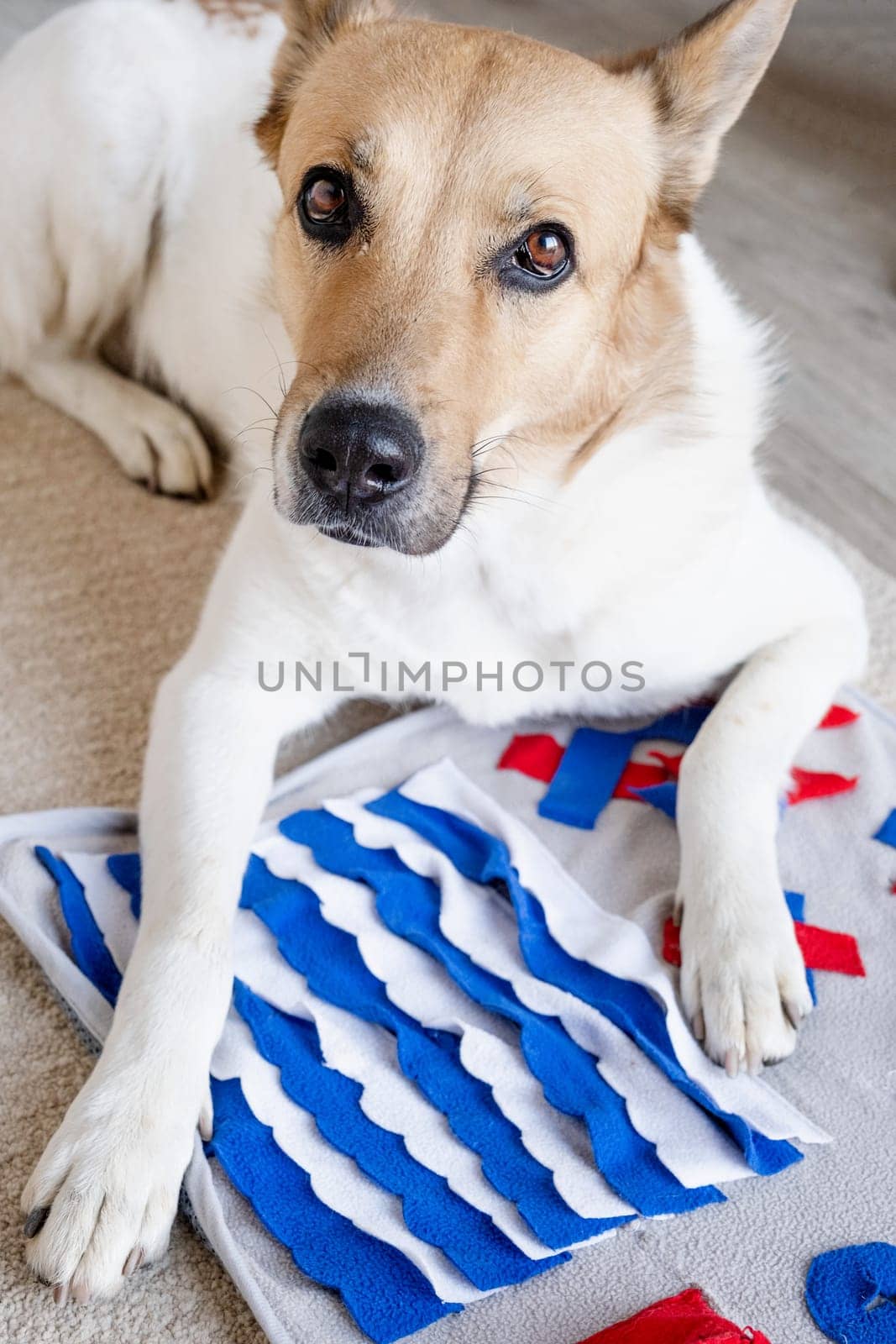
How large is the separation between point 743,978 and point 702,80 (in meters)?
1.14

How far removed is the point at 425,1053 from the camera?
4.79 ft

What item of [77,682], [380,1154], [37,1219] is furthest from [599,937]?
[77,682]

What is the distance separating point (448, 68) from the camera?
1460 mm

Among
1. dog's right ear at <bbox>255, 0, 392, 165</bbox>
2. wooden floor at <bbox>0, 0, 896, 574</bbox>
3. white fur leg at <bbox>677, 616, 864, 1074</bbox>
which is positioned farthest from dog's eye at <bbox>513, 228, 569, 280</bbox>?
wooden floor at <bbox>0, 0, 896, 574</bbox>

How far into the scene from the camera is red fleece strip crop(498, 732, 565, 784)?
74.6 inches

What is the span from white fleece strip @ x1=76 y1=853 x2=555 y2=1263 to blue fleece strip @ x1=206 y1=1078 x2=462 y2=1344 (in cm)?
10

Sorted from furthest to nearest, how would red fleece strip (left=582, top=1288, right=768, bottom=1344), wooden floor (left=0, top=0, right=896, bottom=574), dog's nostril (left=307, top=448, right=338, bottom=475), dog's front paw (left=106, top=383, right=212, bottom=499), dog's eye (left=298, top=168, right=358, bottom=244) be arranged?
1. wooden floor (left=0, top=0, right=896, bottom=574)
2. dog's front paw (left=106, top=383, right=212, bottom=499)
3. dog's eye (left=298, top=168, right=358, bottom=244)
4. dog's nostril (left=307, top=448, right=338, bottom=475)
5. red fleece strip (left=582, top=1288, right=768, bottom=1344)

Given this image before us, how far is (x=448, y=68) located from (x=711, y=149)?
39cm

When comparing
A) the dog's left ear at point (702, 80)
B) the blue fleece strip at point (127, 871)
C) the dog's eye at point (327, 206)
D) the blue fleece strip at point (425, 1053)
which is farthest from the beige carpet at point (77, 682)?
the dog's left ear at point (702, 80)

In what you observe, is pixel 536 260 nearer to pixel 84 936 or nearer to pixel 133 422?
pixel 84 936

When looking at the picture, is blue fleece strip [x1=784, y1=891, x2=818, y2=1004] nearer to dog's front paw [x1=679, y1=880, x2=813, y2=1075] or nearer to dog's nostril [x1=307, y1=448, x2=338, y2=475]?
dog's front paw [x1=679, y1=880, x2=813, y2=1075]

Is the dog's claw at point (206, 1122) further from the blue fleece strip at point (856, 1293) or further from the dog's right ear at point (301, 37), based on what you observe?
the dog's right ear at point (301, 37)

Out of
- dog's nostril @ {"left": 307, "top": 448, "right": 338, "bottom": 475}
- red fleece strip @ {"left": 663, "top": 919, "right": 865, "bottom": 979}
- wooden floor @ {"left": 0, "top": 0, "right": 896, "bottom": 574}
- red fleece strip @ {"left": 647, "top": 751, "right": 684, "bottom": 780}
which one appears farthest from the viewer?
wooden floor @ {"left": 0, "top": 0, "right": 896, "bottom": 574}

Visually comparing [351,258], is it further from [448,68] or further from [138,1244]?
[138,1244]
